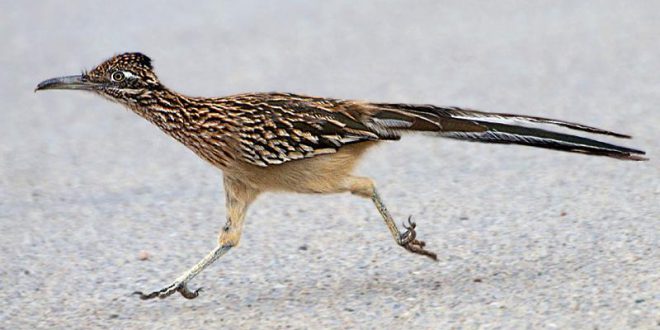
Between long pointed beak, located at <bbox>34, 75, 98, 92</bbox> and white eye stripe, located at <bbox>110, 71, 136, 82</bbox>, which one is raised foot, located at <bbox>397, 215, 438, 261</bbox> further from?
long pointed beak, located at <bbox>34, 75, 98, 92</bbox>

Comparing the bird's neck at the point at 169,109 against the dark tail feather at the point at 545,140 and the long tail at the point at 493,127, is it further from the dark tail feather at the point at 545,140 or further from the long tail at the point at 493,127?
the dark tail feather at the point at 545,140

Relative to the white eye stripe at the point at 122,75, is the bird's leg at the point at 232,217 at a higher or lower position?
lower

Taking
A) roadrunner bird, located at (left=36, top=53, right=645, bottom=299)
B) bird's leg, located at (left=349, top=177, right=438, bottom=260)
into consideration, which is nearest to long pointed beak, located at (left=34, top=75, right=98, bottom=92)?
roadrunner bird, located at (left=36, top=53, right=645, bottom=299)

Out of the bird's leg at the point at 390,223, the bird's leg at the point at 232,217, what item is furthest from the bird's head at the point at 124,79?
the bird's leg at the point at 390,223

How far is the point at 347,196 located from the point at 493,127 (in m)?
2.26

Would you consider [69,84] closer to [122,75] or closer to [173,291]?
[122,75]

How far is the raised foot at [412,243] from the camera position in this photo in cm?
711

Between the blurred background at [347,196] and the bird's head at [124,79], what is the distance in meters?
1.02

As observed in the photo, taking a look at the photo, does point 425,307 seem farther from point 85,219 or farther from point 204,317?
A: point 85,219

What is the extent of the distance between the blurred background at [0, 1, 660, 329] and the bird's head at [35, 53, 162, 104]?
1.02 meters

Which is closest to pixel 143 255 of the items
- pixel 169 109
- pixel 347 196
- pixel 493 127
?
pixel 169 109

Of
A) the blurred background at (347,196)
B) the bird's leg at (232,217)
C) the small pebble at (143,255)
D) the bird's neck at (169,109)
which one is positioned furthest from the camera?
the small pebble at (143,255)

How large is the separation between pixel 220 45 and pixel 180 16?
1050mm

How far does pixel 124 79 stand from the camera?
6906 mm
